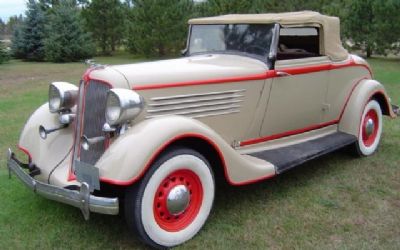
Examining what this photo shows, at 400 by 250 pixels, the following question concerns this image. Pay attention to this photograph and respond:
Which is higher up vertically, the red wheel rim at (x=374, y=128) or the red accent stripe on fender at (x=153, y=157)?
the red accent stripe on fender at (x=153, y=157)

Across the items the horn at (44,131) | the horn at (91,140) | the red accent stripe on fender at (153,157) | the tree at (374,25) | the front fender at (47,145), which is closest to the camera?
the red accent stripe on fender at (153,157)

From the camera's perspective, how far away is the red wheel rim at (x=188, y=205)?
325 cm

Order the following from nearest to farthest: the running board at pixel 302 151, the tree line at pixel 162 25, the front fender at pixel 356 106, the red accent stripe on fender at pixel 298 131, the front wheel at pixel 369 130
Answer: the running board at pixel 302 151
the red accent stripe on fender at pixel 298 131
the front fender at pixel 356 106
the front wheel at pixel 369 130
the tree line at pixel 162 25

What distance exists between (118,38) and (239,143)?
61.1 ft

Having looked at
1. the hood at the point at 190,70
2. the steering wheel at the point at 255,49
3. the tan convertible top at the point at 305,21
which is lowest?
the hood at the point at 190,70

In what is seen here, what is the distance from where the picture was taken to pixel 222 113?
401 cm

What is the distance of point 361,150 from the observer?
531cm

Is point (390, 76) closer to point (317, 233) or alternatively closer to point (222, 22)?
point (222, 22)

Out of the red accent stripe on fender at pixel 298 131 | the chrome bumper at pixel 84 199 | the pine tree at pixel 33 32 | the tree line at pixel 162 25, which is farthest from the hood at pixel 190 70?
the pine tree at pixel 33 32

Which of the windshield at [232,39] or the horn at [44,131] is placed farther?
the windshield at [232,39]

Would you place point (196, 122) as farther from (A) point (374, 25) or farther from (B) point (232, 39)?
(A) point (374, 25)

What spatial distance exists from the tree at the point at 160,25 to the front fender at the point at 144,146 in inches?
573

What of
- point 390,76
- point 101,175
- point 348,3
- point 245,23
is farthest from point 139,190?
point 348,3

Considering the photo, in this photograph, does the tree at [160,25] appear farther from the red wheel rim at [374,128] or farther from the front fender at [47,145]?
the front fender at [47,145]
